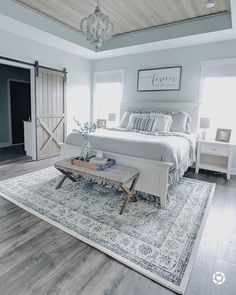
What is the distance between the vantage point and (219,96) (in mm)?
4219

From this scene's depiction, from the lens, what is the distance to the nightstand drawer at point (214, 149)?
381cm

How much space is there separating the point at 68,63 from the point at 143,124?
2767mm

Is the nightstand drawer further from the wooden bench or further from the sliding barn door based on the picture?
the sliding barn door

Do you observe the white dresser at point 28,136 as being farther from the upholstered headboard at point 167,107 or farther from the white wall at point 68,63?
the upholstered headboard at point 167,107

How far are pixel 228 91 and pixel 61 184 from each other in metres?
3.67

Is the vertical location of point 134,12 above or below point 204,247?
above

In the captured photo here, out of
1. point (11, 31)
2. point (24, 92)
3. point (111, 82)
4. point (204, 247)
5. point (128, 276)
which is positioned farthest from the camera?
point (24, 92)

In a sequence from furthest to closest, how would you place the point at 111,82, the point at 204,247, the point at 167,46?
the point at 111,82, the point at 167,46, the point at 204,247

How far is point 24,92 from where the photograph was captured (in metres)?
6.73

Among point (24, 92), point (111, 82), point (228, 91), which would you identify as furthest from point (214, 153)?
point (24, 92)

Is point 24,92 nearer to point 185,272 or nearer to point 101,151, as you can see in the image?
point 101,151

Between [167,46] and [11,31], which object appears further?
[167,46]

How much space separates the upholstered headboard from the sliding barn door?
5.33 feet

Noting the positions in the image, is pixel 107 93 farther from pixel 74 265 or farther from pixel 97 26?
pixel 74 265
